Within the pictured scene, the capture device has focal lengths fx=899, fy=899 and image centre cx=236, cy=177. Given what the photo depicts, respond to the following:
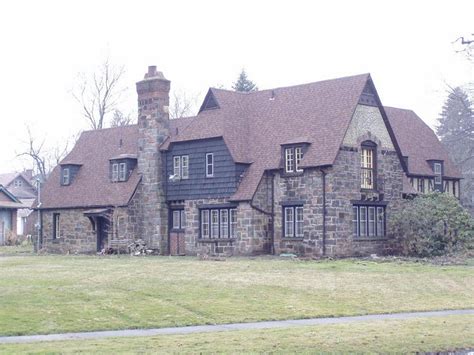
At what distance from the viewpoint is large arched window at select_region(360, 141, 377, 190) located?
44.4 metres

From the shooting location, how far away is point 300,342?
20.0 metres

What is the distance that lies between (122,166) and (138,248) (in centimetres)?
571

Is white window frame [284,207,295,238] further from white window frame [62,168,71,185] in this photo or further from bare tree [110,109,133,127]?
bare tree [110,109,133,127]

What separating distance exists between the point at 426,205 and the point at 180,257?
1257 centimetres

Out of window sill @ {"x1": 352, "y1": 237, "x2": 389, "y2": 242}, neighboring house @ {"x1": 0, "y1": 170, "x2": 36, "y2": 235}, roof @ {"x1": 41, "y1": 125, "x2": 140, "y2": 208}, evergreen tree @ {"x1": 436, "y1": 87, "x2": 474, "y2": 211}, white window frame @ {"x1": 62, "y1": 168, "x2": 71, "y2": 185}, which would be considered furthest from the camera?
neighboring house @ {"x1": 0, "y1": 170, "x2": 36, "y2": 235}

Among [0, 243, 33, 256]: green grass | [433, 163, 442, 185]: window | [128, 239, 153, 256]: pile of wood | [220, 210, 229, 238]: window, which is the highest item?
[433, 163, 442, 185]: window

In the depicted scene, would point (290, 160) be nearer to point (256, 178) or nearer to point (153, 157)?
point (256, 178)

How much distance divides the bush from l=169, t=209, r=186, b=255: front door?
1143 cm

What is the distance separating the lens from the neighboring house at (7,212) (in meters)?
70.1

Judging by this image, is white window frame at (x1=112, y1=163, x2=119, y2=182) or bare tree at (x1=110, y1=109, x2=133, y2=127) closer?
white window frame at (x1=112, y1=163, x2=119, y2=182)

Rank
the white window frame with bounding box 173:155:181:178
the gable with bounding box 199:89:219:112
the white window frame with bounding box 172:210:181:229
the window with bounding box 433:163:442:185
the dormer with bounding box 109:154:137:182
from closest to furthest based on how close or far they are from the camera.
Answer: the gable with bounding box 199:89:219:112
the white window frame with bounding box 173:155:181:178
the white window frame with bounding box 172:210:181:229
the dormer with bounding box 109:154:137:182
the window with bounding box 433:163:442:185

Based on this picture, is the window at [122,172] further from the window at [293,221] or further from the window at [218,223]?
the window at [293,221]

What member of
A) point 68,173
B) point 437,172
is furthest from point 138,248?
point 437,172

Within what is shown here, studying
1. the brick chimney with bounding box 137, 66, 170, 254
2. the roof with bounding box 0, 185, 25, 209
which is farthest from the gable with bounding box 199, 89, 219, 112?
the roof with bounding box 0, 185, 25, 209
